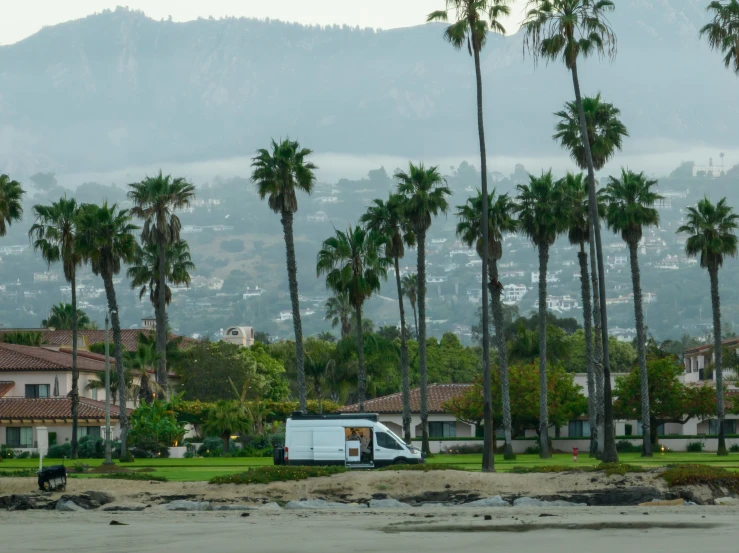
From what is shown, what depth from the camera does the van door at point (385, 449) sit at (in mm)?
47219

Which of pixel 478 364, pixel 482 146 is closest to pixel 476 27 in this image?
pixel 482 146

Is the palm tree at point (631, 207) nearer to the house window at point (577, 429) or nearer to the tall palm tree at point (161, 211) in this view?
the house window at point (577, 429)

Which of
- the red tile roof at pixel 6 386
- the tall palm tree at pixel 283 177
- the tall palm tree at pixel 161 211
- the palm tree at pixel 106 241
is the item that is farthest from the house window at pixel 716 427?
the red tile roof at pixel 6 386

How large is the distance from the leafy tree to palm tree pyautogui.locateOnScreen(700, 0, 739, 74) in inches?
1533

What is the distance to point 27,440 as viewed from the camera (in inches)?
3292

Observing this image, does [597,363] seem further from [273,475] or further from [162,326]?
[162,326]

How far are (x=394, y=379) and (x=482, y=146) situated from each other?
3386 inches

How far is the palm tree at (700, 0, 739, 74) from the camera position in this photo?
159ft

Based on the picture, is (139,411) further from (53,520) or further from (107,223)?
(53,520)

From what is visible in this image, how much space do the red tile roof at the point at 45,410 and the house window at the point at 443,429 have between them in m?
24.3

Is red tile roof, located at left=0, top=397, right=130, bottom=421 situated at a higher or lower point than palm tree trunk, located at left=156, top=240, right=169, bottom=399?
lower

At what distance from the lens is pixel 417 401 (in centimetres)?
9675

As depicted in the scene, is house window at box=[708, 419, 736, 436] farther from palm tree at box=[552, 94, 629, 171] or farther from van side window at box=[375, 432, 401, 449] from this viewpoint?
van side window at box=[375, 432, 401, 449]

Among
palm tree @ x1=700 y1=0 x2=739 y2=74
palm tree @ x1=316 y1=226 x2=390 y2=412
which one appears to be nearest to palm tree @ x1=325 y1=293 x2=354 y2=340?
palm tree @ x1=316 y1=226 x2=390 y2=412
